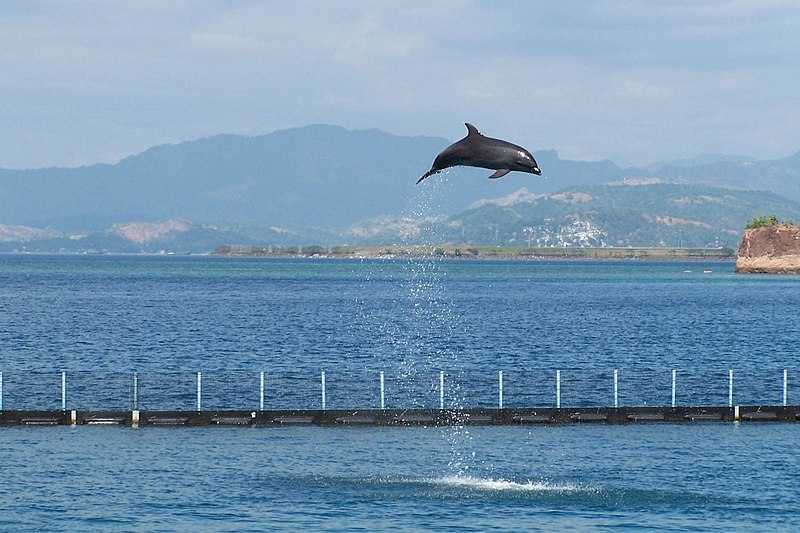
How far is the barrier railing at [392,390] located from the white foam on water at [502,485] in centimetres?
1979

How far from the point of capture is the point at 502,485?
54844 mm

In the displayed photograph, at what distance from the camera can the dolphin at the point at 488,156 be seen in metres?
33.7

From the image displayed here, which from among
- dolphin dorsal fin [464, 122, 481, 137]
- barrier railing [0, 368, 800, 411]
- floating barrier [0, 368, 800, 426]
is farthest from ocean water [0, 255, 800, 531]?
dolphin dorsal fin [464, 122, 481, 137]

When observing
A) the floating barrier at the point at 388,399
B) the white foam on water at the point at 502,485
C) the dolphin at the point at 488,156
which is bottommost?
the white foam on water at the point at 502,485

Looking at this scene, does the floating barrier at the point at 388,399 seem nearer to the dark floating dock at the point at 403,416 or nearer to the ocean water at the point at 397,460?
the dark floating dock at the point at 403,416

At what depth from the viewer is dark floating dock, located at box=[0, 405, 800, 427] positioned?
66.5m

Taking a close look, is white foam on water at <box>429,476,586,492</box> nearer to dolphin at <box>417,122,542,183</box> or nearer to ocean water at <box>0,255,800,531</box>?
ocean water at <box>0,255,800,531</box>

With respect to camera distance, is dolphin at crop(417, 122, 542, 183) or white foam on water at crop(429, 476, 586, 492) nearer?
dolphin at crop(417, 122, 542, 183)

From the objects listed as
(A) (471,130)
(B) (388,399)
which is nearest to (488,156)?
(A) (471,130)

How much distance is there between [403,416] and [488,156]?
35.5m

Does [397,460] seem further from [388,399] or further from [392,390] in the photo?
[392,390]

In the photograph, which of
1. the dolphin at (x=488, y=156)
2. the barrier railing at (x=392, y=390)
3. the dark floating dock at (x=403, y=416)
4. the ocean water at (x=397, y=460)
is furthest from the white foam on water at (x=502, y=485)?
the dolphin at (x=488, y=156)

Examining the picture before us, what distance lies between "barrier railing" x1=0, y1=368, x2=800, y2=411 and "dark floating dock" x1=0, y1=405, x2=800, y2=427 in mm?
7400

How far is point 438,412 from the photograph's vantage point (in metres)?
68.3
